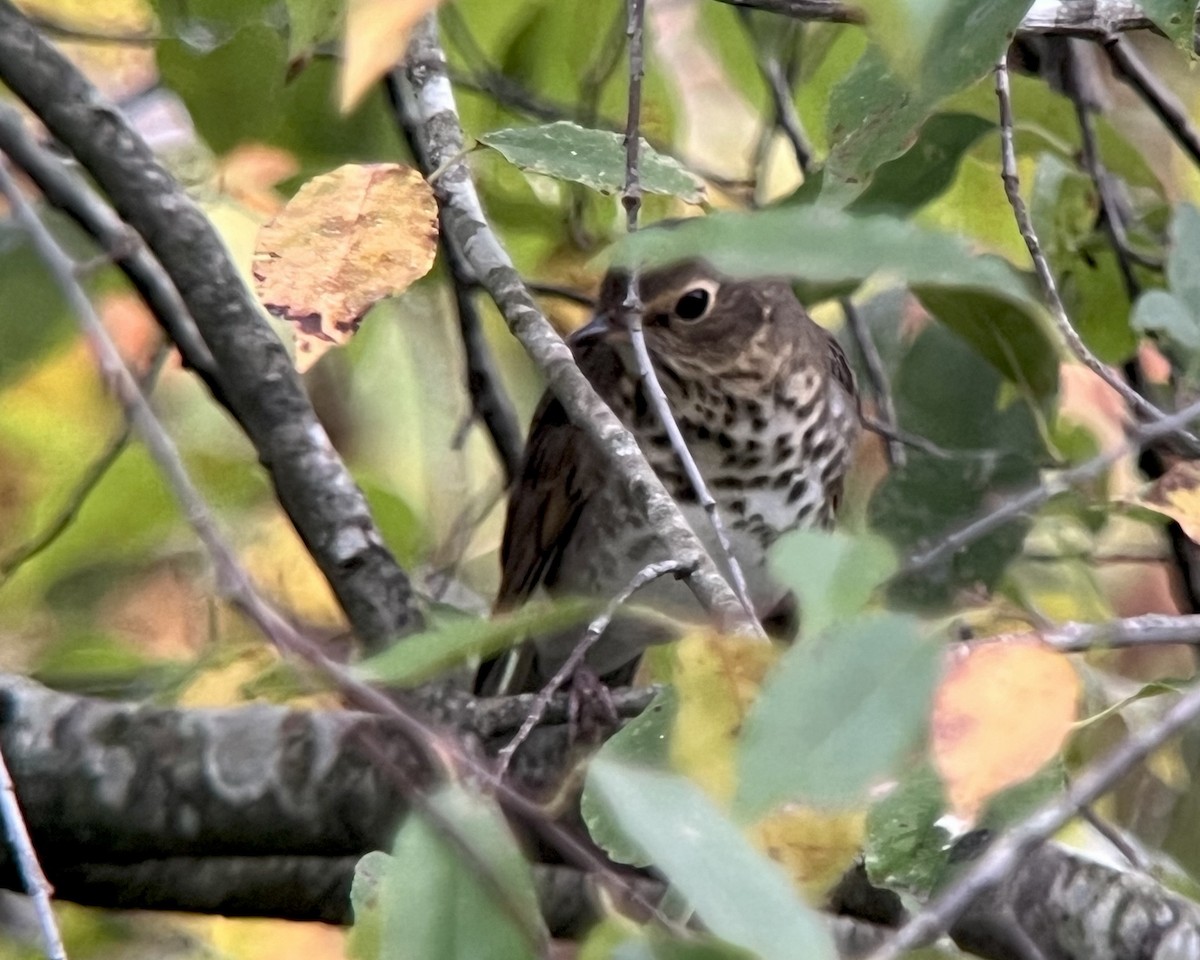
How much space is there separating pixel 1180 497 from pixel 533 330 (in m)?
0.50

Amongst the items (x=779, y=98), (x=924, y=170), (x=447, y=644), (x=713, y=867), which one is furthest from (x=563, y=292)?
(x=713, y=867)

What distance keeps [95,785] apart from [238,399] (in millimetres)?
420

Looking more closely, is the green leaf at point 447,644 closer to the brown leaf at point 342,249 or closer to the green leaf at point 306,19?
the brown leaf at point 342,249

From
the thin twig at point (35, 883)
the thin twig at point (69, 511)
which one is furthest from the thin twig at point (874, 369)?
the thin twig at point (35, 883)

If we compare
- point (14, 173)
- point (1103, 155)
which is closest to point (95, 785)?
point (14, 173)

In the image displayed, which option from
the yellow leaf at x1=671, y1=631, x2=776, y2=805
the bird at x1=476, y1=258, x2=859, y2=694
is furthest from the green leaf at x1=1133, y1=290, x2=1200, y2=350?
the bird at x1=476, y1=258, x2=859, y2=694

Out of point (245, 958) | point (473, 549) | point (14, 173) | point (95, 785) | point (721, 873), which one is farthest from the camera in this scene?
point (473, 549)

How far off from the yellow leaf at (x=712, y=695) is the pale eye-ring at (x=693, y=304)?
49.7 inches

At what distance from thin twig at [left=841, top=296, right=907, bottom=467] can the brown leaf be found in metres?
1.02

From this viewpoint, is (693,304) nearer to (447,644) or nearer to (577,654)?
(577,654)

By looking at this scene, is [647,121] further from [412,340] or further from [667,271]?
[412,340]

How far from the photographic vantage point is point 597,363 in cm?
221

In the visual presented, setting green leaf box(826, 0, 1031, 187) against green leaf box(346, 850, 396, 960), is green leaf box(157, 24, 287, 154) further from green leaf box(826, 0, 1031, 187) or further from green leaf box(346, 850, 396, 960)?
green leaf box(346, 850, 396, 960)

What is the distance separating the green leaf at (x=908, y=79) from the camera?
783 mm
